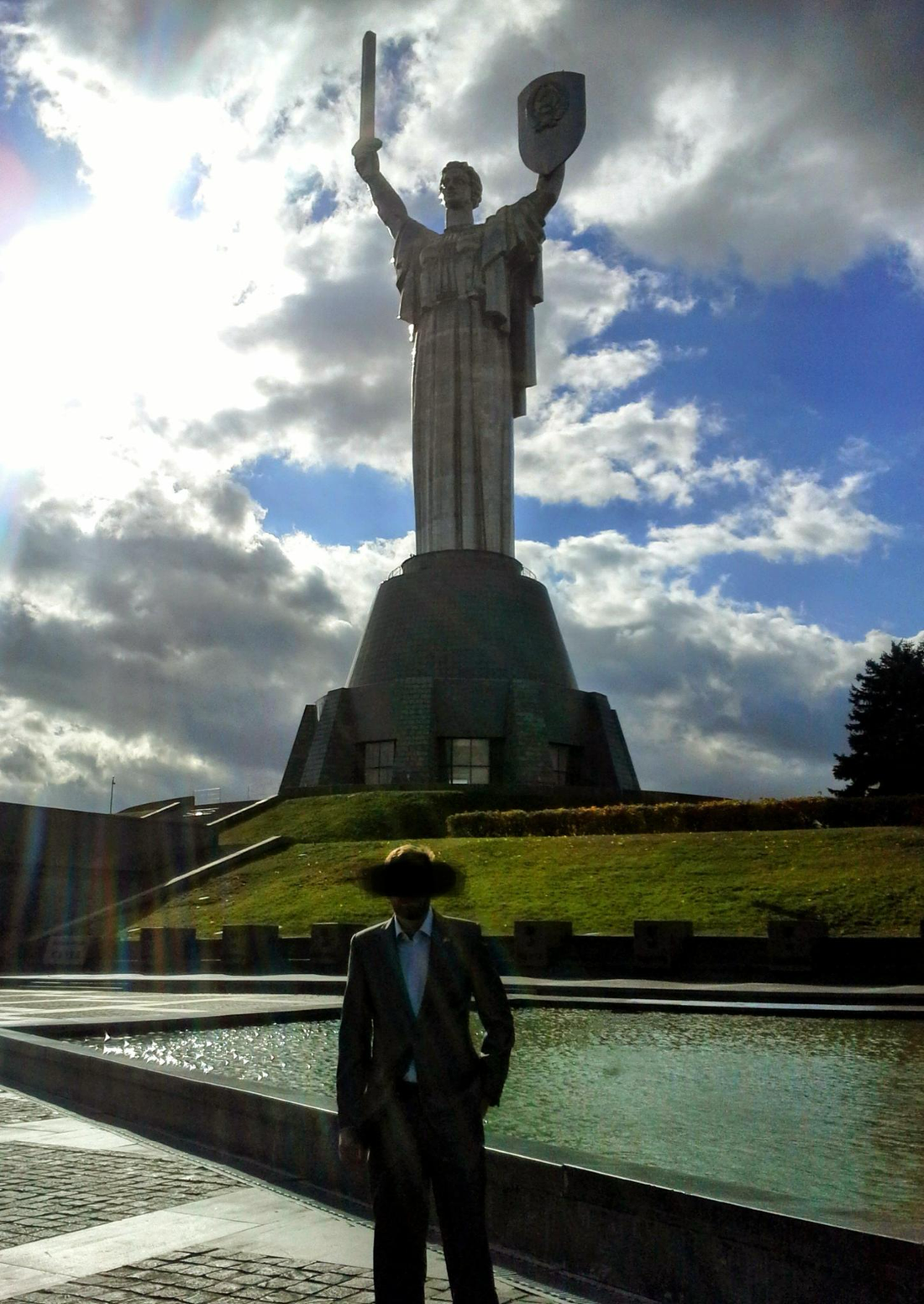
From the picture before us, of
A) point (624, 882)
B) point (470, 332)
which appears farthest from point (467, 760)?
point (624, 882)

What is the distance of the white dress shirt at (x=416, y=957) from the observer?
11.1ft

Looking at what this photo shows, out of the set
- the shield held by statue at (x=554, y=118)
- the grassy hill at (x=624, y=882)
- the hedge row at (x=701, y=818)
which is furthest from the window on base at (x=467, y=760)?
the shield held by statue at (x=554, y=118)

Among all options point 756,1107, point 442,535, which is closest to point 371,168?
point 442,535

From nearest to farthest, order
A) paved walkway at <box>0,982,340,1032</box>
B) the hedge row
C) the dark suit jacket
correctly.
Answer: the dark suit jacket → paved walkway at <box>0,982,340,1032</box> → the hedge row

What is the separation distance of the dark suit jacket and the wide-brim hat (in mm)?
137

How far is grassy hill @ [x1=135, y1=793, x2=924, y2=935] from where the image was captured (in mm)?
16578

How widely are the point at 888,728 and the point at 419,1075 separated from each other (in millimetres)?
40515

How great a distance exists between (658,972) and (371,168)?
106 ft

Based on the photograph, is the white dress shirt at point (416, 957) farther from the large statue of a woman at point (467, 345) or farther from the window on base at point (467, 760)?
the large statue of a woman at point (467, 345)

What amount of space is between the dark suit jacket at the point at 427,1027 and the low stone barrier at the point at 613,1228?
0.88 metres

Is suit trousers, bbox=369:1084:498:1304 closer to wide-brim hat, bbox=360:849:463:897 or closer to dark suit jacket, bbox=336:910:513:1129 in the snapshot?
dark suit jacket, bbox=336:910:513:1129

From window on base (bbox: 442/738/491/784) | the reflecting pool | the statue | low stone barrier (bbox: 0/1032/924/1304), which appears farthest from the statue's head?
low stone barrier (bbox: 0/1032/924/1304)

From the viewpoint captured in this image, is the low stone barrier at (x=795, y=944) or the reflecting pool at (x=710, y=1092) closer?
the reflecting pool at (x=710, y=1092)

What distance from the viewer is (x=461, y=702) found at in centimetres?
3378
